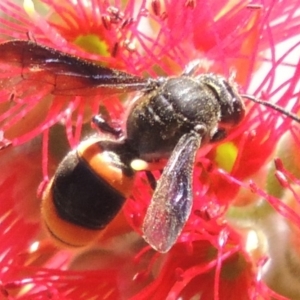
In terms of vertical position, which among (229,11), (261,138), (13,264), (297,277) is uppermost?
(229,11)

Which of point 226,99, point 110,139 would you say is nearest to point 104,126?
point 110,139

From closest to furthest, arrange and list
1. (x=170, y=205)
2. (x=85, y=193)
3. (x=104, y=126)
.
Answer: (x=170, y=205), (x=85, y=193), (x=104, y=126)

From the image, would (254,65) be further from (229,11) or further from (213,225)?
(213,225)

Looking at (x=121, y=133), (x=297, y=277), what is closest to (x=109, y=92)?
(x=121, y=133)

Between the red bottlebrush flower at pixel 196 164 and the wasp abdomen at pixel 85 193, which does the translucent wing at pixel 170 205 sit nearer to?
the wasp abdomen at pixel 85 193

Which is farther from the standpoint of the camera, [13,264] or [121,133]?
[13,264]

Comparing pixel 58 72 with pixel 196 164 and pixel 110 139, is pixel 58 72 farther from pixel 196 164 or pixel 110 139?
pixel 196 164
